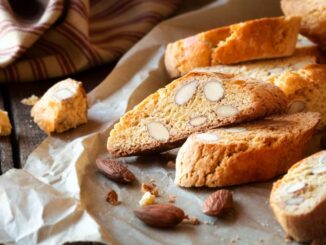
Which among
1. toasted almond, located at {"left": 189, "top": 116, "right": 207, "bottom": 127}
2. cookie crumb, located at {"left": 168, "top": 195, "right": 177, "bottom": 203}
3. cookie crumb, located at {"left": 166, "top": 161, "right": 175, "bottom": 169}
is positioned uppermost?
toasted almond, located at {"left": 189, "top": 116, "right": 207, "bottom": 127}

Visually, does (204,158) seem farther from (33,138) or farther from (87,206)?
(33,138)

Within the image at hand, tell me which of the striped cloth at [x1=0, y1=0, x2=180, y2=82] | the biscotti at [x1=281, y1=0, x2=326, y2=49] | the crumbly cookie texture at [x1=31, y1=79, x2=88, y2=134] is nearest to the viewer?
the crumbly cookie texture at [x1=31, y1=79, x2=88, y2=134]

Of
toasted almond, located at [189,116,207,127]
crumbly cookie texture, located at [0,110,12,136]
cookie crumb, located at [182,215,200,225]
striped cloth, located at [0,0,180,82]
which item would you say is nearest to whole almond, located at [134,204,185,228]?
cookie crumb, located at [182,215,200,225]

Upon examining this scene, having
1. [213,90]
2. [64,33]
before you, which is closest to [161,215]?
[213,90]

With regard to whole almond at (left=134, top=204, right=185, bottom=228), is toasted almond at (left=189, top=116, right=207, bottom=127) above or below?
above

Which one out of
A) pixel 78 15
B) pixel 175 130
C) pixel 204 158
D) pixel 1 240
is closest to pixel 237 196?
pixel 204 158

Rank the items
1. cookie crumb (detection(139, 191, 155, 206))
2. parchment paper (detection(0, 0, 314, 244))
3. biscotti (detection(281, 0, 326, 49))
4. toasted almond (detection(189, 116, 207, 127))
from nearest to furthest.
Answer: parchment paper (detection(0, 0, 314, 244)) → cookie crumb (detection(139, 191, 155, 206)) → toasted almond (detection(189, 116, 207, 127)) → biscotti (detection(281, 0, 326, 49))

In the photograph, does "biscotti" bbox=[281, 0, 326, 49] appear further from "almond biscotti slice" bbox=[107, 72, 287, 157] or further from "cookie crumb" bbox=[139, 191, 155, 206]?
"cookie crumb" bbox=[139, 191, 155, 206]
